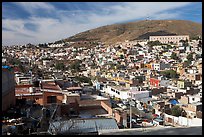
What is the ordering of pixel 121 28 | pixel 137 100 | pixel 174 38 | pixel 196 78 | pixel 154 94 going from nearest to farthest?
pixel 137 100 → pixel 154 94 → pixel 196 78 → pixel 174 38 → pixel 121 28

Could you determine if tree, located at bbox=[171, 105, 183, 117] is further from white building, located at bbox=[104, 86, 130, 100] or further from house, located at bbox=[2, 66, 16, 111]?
house, located at bbox=[2, 66, 16, 111]

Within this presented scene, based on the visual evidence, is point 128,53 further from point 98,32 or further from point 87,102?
point 98,32

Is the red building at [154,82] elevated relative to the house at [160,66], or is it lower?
lower

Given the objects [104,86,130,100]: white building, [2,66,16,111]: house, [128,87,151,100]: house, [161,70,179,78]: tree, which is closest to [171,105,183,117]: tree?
[128,87,151,100]: house

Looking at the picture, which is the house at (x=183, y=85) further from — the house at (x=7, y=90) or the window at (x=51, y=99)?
the house at (x=7, y=90)

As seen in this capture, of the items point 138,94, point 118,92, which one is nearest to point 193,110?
point 138,94

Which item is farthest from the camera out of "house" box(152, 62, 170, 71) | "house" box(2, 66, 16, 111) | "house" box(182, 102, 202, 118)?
"house" box(152, 62, 170, 71)

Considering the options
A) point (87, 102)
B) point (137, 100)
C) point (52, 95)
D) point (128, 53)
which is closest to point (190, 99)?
point (137, 100)

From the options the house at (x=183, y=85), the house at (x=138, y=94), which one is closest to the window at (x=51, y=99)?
the house at (x=138, y=94)
